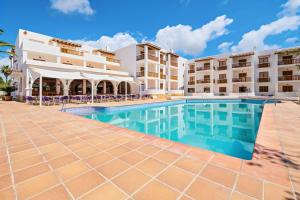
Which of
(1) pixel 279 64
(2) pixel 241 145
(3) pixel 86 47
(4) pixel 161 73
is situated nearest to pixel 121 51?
(3) pixel 86 47

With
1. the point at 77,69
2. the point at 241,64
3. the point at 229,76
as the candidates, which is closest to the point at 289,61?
the point at 241,64

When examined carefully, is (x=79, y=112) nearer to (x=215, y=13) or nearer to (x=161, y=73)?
(x=161, y=73)

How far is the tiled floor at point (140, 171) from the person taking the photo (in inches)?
69.6

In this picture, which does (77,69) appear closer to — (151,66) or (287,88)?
(151,66)

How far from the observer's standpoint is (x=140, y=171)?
7.43ft

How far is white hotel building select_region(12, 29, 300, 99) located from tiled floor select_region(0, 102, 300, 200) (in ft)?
43.2

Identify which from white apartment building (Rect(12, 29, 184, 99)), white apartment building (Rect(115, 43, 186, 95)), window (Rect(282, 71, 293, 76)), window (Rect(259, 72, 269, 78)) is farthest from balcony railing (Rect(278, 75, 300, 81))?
white apartment building (Rect(12, 29, 184, 99))

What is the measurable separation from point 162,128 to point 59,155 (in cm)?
558

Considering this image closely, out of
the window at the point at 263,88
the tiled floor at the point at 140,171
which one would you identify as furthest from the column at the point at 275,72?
the tiled floor at the point at 140,171

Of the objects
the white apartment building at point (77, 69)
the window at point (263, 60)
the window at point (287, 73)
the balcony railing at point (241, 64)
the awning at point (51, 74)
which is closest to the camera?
the awning at point (51, 74)

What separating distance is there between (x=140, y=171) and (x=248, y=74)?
30876mm

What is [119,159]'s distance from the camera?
2656 mm

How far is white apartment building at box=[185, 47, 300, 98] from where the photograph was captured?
22702mm

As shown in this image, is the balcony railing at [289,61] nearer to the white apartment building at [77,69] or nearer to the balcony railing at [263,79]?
the balcony railing at [263,79]
